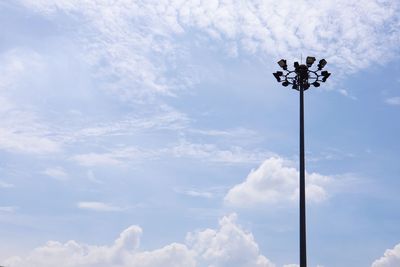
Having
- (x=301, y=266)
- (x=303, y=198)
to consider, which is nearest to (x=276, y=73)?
(x=303, y=198)

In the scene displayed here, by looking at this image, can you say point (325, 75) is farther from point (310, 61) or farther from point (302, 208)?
point (302, 208)

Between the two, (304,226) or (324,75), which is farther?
(324,75)

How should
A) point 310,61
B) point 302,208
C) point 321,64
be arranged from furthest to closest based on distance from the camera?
point 321,64
point 310,61
point 302,208

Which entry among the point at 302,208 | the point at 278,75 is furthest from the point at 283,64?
the point at 302,208

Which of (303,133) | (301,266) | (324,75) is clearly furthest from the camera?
(324,75)

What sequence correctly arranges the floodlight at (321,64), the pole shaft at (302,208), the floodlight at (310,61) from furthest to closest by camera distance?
the floodlight at (321,64), the floodlight at (310,61), the pole shaft at (302,208)

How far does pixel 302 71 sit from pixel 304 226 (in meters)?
6.28

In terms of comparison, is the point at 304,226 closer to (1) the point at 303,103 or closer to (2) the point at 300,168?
(2) the point at 300,168

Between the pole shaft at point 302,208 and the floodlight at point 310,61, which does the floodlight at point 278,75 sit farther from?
the pole shaft at point 302,208

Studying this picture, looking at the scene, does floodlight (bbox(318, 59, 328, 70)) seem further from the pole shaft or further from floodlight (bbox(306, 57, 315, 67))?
the pole shaft

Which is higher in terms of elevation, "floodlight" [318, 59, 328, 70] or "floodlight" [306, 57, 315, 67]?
"floodlight" [318, 59, 328, 70]

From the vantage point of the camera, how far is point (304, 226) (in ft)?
73.7

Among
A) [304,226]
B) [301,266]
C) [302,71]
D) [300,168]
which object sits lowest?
[301,266]

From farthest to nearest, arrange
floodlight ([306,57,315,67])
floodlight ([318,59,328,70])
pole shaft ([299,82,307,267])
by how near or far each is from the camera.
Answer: floodlight ([318,59,328,70]) → floodlight ([306,57,315,67]) → pole shaft ([299,82,307,267])
